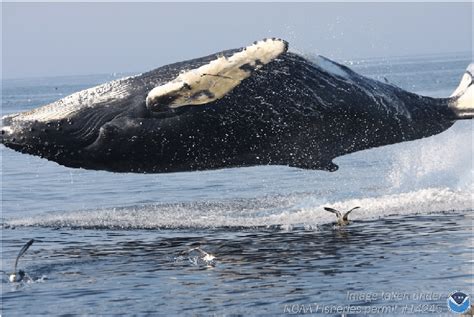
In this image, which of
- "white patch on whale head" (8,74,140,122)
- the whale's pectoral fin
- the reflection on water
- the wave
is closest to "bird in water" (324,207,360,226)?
the reflection on water

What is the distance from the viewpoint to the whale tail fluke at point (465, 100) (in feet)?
61.8

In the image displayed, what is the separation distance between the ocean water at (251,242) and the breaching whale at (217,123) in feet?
5.20

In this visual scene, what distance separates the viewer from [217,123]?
1770 cm

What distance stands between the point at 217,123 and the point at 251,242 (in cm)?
226

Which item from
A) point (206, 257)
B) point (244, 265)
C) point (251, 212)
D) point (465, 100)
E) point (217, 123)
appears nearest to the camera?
point (244, 265)

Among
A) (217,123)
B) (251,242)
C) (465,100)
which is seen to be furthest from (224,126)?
(465,100)

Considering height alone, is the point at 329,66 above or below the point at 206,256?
above

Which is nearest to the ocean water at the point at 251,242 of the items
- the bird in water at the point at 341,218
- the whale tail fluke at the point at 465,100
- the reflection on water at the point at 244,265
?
the reflection on water at the point at 244,265

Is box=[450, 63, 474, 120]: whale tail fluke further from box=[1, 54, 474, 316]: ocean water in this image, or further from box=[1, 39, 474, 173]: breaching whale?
box=[1, 54, 474, 316]: ocean water

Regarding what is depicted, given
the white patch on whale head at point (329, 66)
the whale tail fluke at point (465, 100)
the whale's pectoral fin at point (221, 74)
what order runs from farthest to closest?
1. the whale tail fluke at point (465, 100)
2. the white patch on whale head at point (329, 66)
3. the whale's pectoral fin at point (221, 74)

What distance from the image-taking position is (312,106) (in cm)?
1811

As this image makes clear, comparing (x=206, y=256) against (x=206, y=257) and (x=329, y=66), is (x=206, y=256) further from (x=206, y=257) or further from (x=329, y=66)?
(x=329, y=66)

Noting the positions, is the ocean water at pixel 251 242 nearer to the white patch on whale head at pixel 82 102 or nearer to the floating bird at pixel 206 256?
the floating bird at pixel 206 256

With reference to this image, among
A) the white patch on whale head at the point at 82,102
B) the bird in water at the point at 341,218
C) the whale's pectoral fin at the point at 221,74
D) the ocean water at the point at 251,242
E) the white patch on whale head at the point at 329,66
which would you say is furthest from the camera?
the bird in water at the point at 341,218
